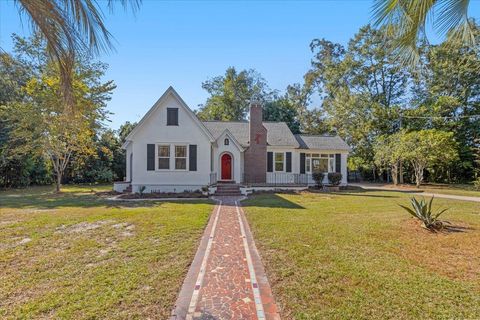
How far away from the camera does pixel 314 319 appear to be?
329 centimetres

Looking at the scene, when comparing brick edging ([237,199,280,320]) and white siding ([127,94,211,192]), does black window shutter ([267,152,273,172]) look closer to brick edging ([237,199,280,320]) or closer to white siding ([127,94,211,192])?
white siding ([127,94,211,192])

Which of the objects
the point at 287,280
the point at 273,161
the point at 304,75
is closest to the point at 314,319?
the point at 287,280

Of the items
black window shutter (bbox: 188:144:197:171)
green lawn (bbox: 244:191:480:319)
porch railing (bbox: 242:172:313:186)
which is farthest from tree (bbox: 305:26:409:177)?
green lawn (bbox: 244:191:480:319)

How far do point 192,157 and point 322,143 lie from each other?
11.8 meters

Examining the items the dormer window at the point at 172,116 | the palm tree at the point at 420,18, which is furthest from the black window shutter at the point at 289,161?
the palm tree at the point at 420,18

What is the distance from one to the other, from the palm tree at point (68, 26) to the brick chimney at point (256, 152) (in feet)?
59.1

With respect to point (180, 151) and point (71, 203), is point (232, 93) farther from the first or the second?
point (71, 203)

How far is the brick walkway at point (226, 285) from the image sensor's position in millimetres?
3478

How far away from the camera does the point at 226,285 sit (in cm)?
426

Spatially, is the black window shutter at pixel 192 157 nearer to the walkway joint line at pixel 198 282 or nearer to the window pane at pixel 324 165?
the walkway joint line at pixel 198 282

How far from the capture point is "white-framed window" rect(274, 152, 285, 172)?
21.2m

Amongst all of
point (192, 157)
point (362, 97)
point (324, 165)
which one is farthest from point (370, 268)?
point (362, 97)

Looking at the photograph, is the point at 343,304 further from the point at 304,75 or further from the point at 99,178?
the point at 304,75

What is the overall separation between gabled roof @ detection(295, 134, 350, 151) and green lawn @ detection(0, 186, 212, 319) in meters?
14.9
